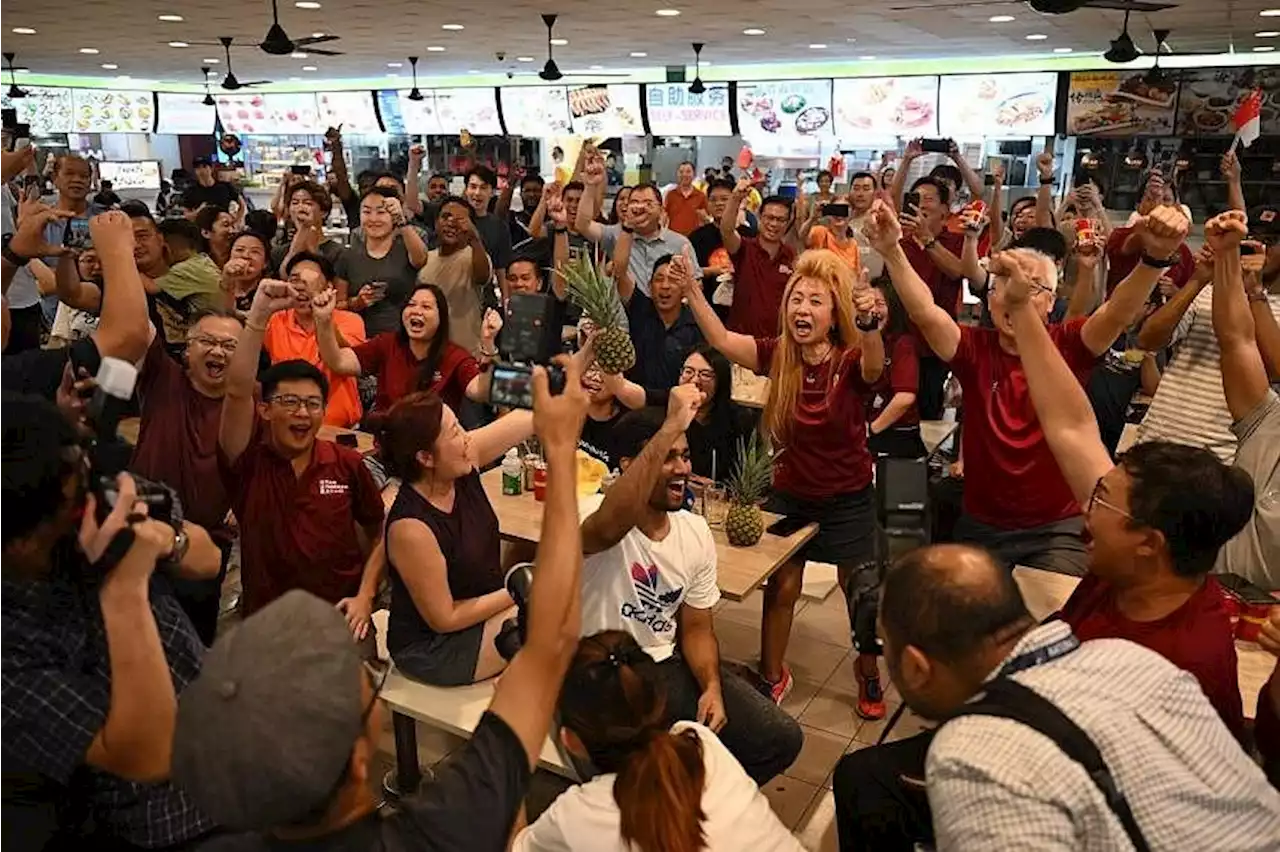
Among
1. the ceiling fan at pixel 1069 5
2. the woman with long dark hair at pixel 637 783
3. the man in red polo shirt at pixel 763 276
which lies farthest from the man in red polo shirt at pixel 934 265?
the woman with long dark hair at pixel 637 783

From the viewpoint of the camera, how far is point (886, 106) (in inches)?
460

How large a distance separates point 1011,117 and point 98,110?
14.3 metres

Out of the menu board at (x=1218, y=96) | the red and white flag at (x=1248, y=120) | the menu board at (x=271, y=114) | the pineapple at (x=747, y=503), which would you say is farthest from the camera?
the menu board at (x=271, y=114)

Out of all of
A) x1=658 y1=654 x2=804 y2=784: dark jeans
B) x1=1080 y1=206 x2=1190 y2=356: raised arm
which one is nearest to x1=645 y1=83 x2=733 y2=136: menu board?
x1=1080 y1=206 x2=1190 y2=356: raised arm

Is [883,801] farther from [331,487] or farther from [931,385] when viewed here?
[931,385]

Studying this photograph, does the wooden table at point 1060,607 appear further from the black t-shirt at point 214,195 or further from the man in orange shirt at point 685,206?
the black t-shirt at point 214,195

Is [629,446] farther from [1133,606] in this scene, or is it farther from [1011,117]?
[1011,117]

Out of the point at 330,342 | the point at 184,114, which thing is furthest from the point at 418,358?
the point at 184,114

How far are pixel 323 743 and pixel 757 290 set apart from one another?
469cm

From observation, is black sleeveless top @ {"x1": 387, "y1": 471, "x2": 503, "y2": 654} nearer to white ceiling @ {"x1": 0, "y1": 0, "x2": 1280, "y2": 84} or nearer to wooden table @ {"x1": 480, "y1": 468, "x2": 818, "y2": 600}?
wooden table @ {"x1": 480, "y1": 468, "x2": 818, "y2": 600}

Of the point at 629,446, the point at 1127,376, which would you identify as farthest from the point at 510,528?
the point at 1127,376

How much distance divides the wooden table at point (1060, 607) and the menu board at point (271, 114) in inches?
628

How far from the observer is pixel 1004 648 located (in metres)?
1.53

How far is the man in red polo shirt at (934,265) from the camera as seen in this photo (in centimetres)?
533
